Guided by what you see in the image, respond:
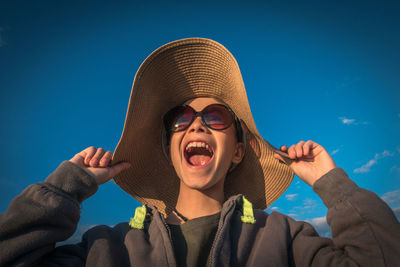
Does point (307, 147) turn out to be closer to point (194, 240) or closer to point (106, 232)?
point (194, 240)

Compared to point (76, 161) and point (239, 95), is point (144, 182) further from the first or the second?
point (239, 95)

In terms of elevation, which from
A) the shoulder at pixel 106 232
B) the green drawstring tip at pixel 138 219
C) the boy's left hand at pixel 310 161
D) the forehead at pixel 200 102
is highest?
the forehead at pixel 200 102

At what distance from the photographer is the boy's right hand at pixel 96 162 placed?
87.4 inches

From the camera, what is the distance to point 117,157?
2637mm

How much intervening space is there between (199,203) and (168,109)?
4.04ft

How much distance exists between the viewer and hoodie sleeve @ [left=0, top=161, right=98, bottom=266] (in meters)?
1.52

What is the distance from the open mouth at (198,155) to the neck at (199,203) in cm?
31

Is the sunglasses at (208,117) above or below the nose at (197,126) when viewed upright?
above

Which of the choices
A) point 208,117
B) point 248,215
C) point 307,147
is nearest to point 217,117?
point 208,117

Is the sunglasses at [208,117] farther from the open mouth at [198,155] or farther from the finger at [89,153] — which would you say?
the finger at [89,153]

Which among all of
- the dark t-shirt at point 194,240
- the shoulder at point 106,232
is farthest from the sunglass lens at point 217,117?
the shoulder at point 106,232

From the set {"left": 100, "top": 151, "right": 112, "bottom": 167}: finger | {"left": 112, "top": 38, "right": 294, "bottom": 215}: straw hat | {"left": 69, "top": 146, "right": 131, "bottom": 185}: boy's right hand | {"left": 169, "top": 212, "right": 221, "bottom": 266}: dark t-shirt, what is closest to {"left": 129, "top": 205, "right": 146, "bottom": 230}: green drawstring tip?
{"left": 169, "top": 212, "right": 221, "bottom": 266}: dark t-shirt

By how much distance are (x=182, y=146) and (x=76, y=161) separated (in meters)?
1.04

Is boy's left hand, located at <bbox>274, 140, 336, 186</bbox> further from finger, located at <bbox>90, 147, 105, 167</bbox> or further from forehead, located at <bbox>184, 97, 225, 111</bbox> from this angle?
finger, located at <bbox>90, 147, 105, 167</bbox>
